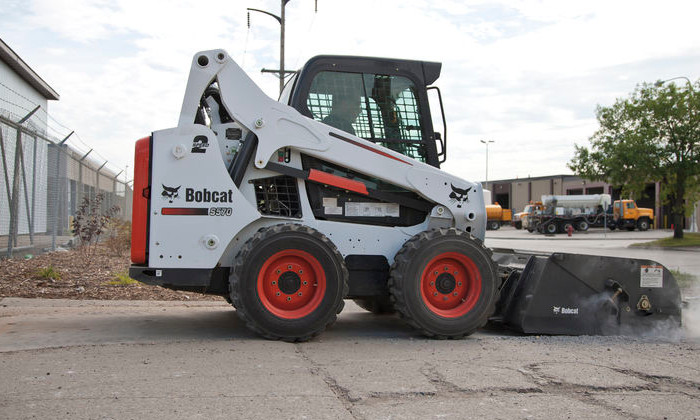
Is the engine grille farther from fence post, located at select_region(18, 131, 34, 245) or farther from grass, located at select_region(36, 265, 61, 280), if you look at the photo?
fence post, located at select_region(18, 131, 34, 245)

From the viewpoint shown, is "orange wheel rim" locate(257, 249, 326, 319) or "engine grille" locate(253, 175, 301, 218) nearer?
"orange wheel rim" locate(257, 249, 326, 319)

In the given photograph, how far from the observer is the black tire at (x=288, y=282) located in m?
5.73

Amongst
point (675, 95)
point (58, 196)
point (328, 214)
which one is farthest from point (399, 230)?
point (675, 95)

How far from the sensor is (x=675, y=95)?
28.0m

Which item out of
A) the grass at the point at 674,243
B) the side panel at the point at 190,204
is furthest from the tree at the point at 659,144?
the side panel at the point at 190,204

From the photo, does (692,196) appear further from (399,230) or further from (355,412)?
(355,412)

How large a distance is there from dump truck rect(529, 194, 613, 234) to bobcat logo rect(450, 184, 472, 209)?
4113 centimetres

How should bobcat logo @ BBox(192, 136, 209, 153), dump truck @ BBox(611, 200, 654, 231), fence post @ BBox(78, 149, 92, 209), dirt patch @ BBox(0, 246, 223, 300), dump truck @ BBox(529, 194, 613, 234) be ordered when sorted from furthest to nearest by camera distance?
1. dump truck @ BBox(611, 200, 654, 231)
2. dump truck @ BBox(529, 194, 613, 234)
3. fence post @ BBox(78, 149, 92, 209)
4. dirt patch @ BBox(0, 246, 223, 300)
5. bobcat logo @ BBox(192, 136, 209, 153)

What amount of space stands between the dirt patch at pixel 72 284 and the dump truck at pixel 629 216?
145 ft

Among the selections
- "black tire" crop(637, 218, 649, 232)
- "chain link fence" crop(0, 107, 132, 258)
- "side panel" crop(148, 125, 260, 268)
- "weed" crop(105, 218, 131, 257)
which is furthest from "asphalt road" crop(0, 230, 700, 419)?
"black tire" crop(637, 218, 649, 232)

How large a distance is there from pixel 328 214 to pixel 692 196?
→ 27476 mm

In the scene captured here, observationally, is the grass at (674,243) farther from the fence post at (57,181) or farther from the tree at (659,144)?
the fence post at (57,181)

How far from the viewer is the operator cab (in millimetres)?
6480

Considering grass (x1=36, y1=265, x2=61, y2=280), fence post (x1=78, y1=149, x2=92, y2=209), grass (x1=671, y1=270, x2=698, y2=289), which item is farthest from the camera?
fence post (x1=78, y1=149, x2=92, y2=209)
